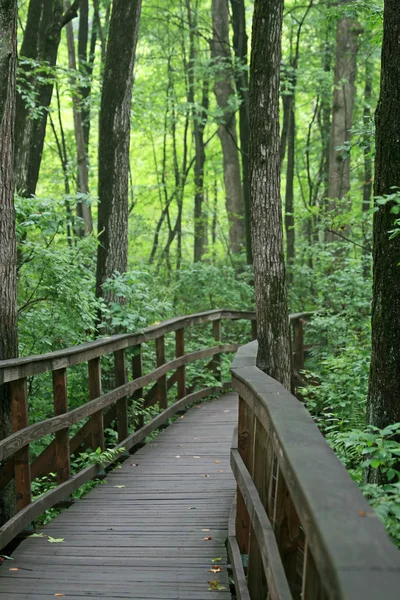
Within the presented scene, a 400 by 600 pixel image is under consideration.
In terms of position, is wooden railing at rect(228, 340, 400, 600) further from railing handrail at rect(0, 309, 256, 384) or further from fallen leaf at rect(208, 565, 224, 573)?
railing handrail at rect(0, 309, 256, 384)

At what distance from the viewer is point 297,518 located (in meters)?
2.59

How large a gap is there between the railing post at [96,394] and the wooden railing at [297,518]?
2433 millimetres

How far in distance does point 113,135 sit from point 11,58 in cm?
397

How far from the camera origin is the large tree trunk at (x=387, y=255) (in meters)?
4.60

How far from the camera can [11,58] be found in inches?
228

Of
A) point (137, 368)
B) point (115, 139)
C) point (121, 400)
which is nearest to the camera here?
point (121, 400)

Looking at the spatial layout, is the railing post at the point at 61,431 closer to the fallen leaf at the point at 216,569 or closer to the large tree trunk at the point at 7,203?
the large tree trunk at the point at 7,203

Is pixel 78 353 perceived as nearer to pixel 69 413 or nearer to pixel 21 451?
pixel 69 413

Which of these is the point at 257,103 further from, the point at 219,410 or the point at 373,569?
the point at 373,569

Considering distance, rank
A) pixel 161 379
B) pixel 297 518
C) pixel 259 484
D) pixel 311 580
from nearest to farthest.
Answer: pixel 311 580 → pixel 297 518 → pixel 259 484 → pixel 161 379

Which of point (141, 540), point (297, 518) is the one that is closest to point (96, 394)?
point (141, 540)

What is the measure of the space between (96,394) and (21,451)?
1671mm

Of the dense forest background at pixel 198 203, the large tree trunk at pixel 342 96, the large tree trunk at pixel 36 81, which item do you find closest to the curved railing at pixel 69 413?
the dense forest background at pixel 198 203

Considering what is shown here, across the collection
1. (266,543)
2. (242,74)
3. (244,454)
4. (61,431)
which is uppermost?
(242,74)
